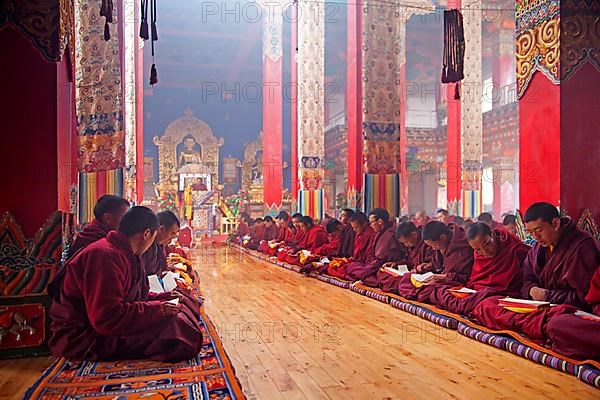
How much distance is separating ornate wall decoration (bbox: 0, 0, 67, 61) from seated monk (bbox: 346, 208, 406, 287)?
442 cm

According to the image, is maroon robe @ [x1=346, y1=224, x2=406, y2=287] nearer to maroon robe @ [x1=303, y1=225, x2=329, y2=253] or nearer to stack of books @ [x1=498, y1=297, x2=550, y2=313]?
maroon robe @ [x1=303, y1=225, x2=329, y2=253]

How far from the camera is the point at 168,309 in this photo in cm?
352

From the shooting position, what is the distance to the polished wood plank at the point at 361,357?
10.0 feet

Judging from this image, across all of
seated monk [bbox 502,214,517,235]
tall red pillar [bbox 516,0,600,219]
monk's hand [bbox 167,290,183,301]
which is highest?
tall red pillar [bbox 516,0,600,219]

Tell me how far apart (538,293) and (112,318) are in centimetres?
313

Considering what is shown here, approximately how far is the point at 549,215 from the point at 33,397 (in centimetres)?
372

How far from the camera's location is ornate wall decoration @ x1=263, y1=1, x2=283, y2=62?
15078 mm

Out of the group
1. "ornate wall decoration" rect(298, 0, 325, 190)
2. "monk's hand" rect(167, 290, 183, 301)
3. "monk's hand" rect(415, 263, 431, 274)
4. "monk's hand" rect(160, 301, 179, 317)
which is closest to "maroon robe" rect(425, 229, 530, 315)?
"monk's hand" rect(415, 263, 431, 274)

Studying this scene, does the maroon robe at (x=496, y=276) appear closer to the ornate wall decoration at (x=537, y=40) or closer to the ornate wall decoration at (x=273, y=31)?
the ornate wall decoration at (x=537, y=40)

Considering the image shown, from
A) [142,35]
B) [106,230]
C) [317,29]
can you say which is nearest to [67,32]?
[142,35]

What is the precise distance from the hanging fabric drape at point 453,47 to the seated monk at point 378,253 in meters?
2.19

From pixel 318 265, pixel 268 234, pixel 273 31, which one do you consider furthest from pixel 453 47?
pixel 273 31

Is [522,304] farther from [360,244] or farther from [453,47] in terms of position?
[360,244]

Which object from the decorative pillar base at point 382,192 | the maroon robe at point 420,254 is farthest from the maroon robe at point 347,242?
the maroon robe at point 420,254
